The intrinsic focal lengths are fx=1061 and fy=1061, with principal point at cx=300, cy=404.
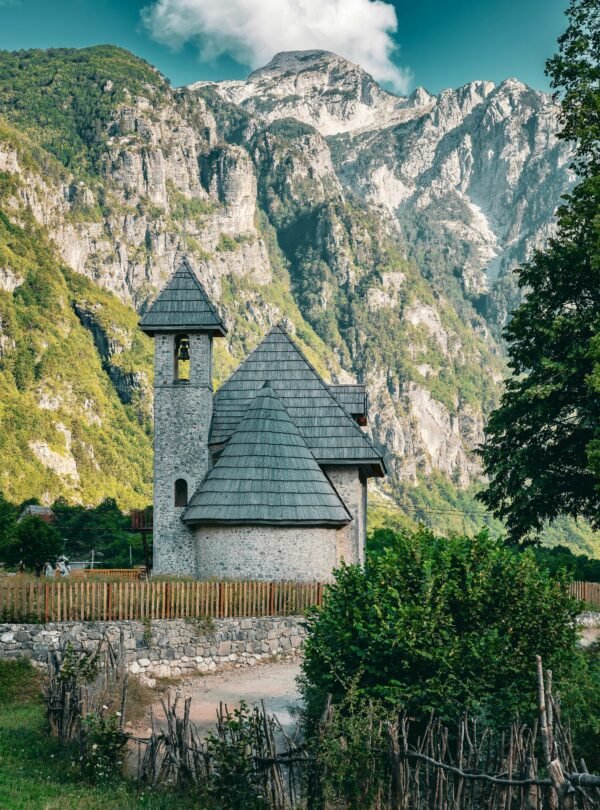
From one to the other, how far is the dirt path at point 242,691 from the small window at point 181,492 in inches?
289

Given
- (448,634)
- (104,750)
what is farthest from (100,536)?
(448,634)

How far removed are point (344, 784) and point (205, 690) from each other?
7.59 meters

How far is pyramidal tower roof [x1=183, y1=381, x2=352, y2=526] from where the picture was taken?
24.9 meters

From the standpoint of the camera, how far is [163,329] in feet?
94.0

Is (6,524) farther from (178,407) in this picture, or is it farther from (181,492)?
(178,407)

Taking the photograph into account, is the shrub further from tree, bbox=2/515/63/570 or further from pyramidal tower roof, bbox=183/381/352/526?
tree, bbox=2/515/63/570

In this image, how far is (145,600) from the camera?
67.3ft

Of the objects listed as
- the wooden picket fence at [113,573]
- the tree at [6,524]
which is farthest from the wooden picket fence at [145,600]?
the tree at [6,524]

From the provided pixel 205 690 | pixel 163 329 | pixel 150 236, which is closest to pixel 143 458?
pixel 150 236

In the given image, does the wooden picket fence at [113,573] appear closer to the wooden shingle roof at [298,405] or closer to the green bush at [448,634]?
the wooden shingle roof at [298,405]

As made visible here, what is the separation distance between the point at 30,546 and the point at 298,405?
1092cm

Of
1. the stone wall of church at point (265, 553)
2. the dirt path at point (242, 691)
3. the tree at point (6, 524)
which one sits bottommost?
the dirt path at point (242, 691)

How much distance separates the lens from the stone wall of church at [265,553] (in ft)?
81.1

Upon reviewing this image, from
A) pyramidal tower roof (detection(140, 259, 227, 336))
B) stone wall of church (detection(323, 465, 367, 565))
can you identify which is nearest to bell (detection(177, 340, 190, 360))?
pyramidal tower roof (detection(140, 259, 227, 336))
